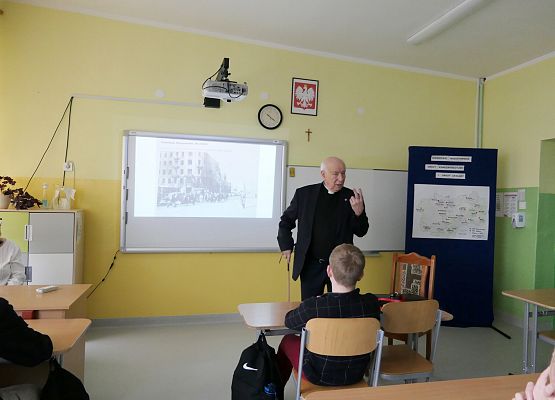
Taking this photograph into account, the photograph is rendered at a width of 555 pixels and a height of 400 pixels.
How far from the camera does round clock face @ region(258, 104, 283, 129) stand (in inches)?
176

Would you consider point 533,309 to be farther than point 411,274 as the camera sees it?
No

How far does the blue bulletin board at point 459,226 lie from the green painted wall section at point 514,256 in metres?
0.38

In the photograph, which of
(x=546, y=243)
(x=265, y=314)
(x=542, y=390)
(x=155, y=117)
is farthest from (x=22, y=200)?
(x=546, y=243)

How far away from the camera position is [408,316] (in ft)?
6.91

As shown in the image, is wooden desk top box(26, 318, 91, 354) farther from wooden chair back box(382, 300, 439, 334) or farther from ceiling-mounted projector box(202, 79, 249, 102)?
ceiling-mounted projector box(202, 79, 249, 102)

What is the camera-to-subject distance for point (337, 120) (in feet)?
15.5

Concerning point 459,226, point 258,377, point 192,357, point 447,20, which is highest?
point 447,20

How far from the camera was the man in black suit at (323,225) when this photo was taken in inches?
115

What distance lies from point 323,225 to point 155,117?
7.31ft

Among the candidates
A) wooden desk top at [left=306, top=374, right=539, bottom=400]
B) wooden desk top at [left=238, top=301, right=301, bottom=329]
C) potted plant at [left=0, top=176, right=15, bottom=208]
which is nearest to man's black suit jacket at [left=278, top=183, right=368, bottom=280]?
wooden desk top at [left=238, top=301, right=301, bottom=329]

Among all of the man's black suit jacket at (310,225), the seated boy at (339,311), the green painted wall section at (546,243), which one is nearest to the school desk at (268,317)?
the seated boy at (339,311)

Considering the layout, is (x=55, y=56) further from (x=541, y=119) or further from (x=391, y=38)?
(x=541, y=119)

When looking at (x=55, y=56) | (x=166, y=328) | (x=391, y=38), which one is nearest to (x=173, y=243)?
(x=166, y=328)

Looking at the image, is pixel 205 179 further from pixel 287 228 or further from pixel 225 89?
pixel 287 228
